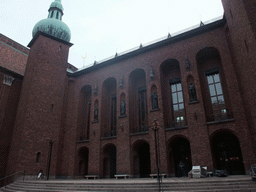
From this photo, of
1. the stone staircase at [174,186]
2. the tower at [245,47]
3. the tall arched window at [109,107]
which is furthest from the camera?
the tall arched window at [109,107]

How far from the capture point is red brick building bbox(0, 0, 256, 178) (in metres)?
15.3

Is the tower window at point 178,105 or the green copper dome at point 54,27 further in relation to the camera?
the green copper dome at point 54,27

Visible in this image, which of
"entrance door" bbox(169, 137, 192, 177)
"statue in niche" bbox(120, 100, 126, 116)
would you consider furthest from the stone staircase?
"statue in niche" bbox(120, 100, 126, 116)

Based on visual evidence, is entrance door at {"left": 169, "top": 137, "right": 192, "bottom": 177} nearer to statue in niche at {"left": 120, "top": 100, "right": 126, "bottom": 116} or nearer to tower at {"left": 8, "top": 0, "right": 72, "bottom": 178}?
statue in niche at {"left": 120, "top": 100, "right": 126, "bottom": 116}

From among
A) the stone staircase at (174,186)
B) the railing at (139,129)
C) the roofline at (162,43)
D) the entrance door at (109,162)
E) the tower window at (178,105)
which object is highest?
the roofline at (162,43)

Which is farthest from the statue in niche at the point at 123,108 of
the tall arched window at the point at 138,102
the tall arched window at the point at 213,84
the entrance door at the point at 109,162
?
the tall arched window at the point at 213,84

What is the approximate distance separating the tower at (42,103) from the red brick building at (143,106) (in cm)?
10

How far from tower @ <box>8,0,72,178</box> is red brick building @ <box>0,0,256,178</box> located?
101 millimetres

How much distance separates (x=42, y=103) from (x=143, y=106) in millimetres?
10849

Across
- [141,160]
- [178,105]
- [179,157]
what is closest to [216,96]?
[178,105]

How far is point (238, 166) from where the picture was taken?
616 inches

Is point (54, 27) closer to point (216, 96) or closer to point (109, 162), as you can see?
point (109, 162)

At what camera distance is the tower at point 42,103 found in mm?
19578

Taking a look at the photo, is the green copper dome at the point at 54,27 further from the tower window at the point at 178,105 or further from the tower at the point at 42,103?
the tower window at the point at 178,105
